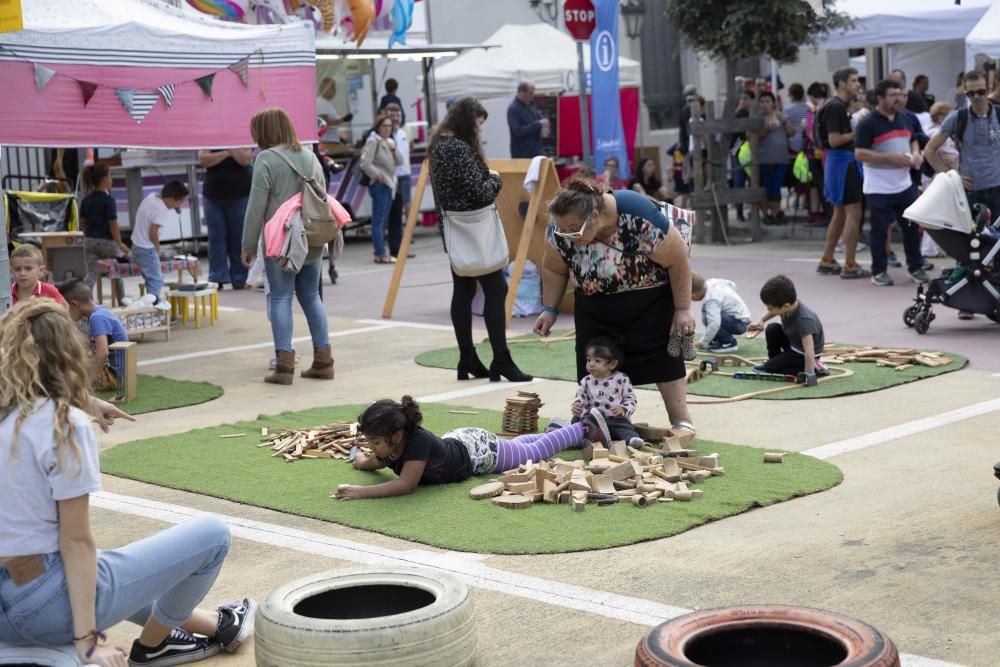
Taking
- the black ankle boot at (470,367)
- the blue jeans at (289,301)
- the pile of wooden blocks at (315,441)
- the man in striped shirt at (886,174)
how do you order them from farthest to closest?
the man in striped shirt at (886,174)
the blue jeans at (289,301)
the black ankle boot at (470,367)
the pile of wooden blocks at (315,441)

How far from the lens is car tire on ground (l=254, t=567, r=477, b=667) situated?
4289 millimetres

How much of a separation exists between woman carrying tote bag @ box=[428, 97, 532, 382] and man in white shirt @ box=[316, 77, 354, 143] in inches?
538

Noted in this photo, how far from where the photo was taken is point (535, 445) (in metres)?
7.48

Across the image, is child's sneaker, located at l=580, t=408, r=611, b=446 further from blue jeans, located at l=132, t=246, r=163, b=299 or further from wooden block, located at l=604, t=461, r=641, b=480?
blue jeans, located at l=132, t=246, r=163, b=299

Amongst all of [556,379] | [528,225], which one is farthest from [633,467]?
[528,225]

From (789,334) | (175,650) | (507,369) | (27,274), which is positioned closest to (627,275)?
(789,334)

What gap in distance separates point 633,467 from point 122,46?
244 inches

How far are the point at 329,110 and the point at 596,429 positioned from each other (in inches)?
682

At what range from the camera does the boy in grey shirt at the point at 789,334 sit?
9211 millimetres

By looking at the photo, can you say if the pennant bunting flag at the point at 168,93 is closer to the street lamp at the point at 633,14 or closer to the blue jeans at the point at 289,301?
the blue jeans at the point at 289,301

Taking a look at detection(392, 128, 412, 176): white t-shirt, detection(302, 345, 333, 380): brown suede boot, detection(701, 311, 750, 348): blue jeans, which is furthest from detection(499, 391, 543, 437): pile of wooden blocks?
detection(392, 128, 412, 176): white t-shirt

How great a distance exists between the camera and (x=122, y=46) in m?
11.1

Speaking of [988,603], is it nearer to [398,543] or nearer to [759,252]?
[398,543]

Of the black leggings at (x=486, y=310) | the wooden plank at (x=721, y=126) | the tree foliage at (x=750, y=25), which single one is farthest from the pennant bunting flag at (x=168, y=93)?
the wooden plank at (x=721, y=126)
